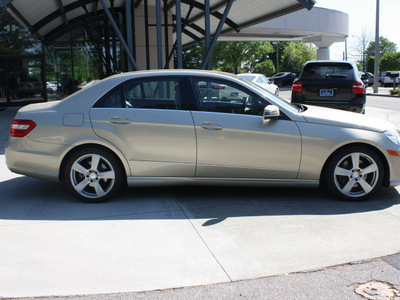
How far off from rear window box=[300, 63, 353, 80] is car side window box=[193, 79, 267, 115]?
6105 millimetres

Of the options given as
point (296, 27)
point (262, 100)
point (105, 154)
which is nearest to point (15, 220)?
A: point (105, 154)

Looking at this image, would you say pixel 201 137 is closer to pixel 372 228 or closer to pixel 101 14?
pixel 372 228

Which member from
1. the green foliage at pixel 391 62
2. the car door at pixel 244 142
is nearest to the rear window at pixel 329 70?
the car door at pixel 244 142

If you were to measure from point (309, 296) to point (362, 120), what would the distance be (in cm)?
294

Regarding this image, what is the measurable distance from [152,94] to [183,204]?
1.35 meters

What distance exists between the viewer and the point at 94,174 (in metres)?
5.34

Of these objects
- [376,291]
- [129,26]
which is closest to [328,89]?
[129,26]

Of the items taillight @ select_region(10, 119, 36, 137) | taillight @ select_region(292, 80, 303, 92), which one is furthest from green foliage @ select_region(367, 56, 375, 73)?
taillight @ select_region(10, 119, 36, 137)

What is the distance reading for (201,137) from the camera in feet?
17.2

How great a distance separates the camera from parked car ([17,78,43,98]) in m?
20.7

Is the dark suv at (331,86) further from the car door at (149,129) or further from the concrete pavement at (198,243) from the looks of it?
the car door at (149,129)

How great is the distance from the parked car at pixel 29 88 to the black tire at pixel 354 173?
18.0 m

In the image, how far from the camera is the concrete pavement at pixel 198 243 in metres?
3.39

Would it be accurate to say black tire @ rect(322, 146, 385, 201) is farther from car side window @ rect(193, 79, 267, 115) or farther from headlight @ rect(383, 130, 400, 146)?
car side window @ rect(193, 79, 267, 115)
